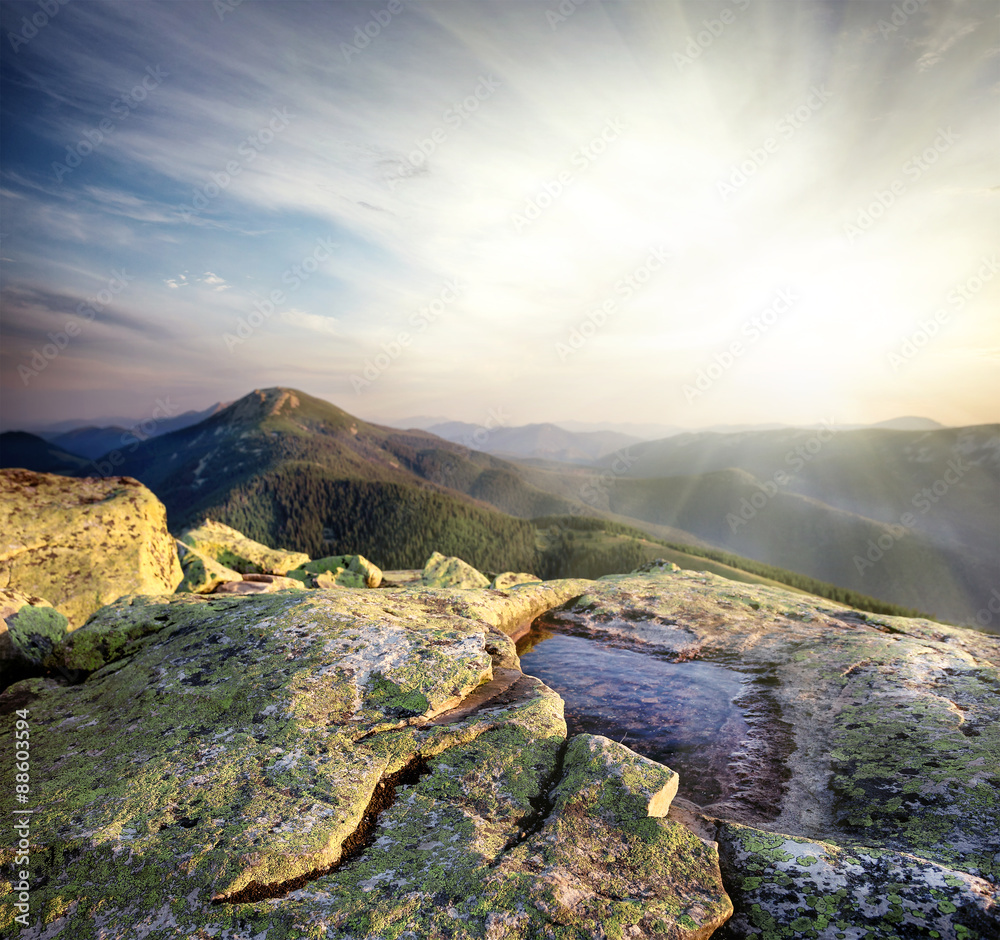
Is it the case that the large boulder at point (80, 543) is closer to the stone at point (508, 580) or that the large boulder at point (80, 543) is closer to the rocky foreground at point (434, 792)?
the rocky foreground at point (434, 792)

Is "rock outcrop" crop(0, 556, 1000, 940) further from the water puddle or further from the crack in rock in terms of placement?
the water puddle

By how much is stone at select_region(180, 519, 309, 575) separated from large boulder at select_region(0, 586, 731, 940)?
1361cm

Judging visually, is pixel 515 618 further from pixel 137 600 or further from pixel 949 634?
pixel 949 634

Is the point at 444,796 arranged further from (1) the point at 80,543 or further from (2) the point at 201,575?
(1) the point at 80,543

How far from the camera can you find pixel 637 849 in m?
5.83

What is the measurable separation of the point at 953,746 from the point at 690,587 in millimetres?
11955

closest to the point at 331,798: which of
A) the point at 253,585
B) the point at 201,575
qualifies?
the point at 253,585

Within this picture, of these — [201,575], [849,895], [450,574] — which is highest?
[849,895]

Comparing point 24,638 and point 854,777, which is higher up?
point 24,638

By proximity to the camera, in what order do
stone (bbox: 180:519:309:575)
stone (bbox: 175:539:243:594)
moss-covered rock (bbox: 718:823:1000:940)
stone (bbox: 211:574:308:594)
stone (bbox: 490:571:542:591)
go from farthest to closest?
1. stone (bbox: 180:519:309:575)
2. stone (bbox: 490:571:542:591)
3. stone (bbox: 211:574:308:594)
4. stone (bbox: 175:539:243:594)
5. moss-covered rock (bbox: 718:823:1000:940)

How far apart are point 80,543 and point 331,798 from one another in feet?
48.5

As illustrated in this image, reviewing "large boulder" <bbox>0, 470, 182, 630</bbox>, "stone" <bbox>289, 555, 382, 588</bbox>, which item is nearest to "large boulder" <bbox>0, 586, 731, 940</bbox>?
"large boulder" <bbox>0, 470, 182, 630</bbox>

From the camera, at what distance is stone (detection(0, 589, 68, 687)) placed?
1016 cm

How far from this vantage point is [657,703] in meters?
11.0
